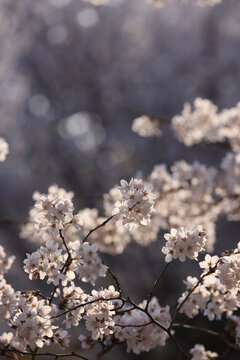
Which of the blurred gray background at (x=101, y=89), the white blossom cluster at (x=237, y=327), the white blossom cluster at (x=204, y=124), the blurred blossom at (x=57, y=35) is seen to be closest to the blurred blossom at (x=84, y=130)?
the blurred gray background at (x=101, y=89)

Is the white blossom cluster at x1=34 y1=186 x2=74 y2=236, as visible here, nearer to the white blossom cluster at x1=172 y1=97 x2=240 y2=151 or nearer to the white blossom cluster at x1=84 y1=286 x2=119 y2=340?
the white blossom cluster at x1=84 y1=286 x2=119 y2=340

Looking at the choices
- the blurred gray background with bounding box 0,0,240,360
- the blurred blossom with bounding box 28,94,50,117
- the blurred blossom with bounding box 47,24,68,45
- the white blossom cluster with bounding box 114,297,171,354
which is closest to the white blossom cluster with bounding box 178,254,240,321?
the white blossom cluster with bounding box 114,297,171,354

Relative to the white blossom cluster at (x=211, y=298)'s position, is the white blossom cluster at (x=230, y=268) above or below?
below

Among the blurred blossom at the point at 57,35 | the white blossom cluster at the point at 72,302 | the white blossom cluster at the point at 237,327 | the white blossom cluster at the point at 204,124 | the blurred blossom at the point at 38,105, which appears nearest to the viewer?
the white blossom cluster at the point at 72,302

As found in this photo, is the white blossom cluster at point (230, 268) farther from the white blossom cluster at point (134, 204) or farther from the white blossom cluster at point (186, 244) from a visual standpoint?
the white blossom cluster at point (134, 204)

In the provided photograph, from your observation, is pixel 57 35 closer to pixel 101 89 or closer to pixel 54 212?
pixel 101 89

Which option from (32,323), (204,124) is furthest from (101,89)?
(32,323)

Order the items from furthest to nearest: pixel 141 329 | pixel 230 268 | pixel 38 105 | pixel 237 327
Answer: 1. pixel 38 105
2. pixel 237 327
3. pixel 141 329
4. pixel 230 268
